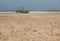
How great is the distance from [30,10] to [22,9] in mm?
150

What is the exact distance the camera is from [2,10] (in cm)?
247

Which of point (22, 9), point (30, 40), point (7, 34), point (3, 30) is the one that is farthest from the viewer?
point (22, 9)

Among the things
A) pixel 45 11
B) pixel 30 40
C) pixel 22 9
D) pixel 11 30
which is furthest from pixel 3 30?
pixel 45 11

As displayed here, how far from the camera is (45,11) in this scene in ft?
8.23

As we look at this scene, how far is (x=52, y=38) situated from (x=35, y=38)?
0.44 feet

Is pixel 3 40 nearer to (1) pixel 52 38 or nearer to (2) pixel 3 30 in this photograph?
(2) pixel 3 30

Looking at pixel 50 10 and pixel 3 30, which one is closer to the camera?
pixel 3 30

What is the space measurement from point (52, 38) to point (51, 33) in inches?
4.8

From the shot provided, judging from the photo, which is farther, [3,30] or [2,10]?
[2,10]

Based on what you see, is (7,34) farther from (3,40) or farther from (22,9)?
(22,9)

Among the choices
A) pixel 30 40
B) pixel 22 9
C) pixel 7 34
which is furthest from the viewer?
pixel 22 9

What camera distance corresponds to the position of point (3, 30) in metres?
1.25

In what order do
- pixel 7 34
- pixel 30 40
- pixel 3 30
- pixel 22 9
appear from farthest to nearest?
pixel 22 9, pixel 3 30, pixel 7 34, pixel 30 40

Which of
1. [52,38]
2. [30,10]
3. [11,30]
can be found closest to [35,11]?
[30,10]
